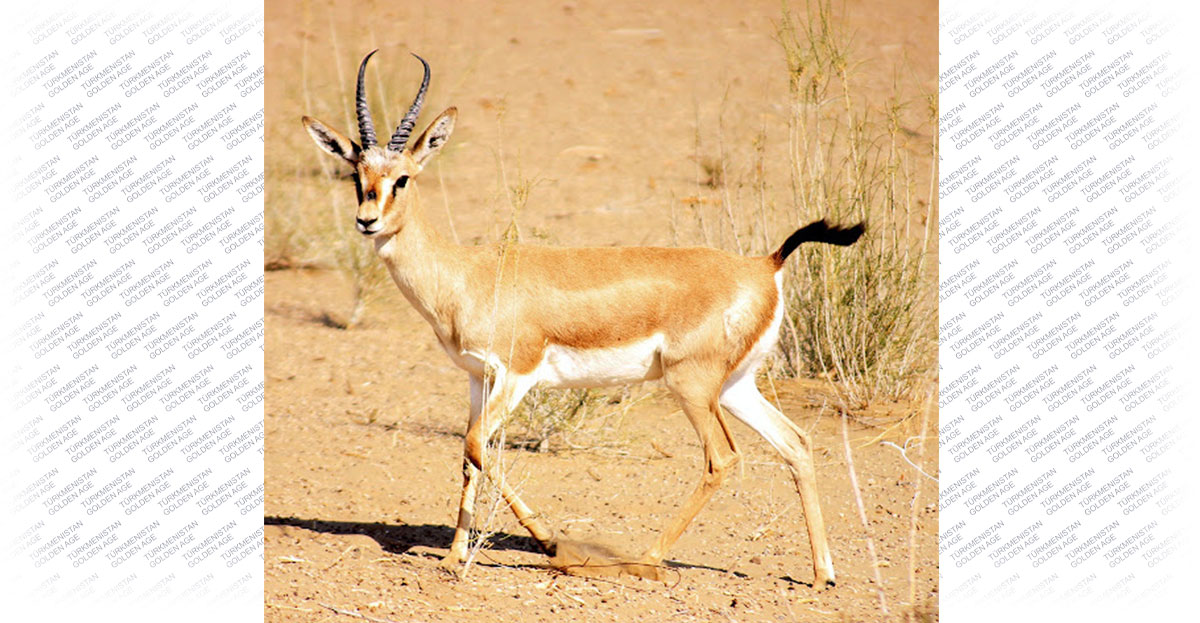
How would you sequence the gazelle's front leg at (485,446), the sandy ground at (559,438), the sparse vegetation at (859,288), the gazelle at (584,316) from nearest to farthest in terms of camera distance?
the sandy ground at (559,438), the gazelle's front leg at (485,446), the gazelle at (584,316), the sparse vegetation at (859,288)

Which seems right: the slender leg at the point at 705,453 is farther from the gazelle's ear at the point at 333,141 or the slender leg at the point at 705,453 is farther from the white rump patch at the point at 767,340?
the gazelle's ear at the point at 333,141

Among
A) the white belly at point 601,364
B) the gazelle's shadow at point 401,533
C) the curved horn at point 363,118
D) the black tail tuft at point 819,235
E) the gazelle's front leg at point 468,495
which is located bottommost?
the gazelle's shadow at point 401,533

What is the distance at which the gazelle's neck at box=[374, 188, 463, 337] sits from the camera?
6.66m

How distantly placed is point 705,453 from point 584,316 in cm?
97

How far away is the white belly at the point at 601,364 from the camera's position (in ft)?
21.6

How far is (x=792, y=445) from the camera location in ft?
22.2

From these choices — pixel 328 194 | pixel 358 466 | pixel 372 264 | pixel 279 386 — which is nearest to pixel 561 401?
pixel 358 466

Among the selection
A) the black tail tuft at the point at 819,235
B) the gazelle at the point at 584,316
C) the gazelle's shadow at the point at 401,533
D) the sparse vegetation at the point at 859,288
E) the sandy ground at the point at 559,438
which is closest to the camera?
the sandy ground at the point at 559,438

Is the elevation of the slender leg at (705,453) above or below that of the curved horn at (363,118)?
below

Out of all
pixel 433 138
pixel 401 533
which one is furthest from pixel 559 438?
pixel 433 138

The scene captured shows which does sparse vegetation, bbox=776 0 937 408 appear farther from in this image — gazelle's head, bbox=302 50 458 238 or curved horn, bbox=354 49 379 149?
curved horn, bbox=354 49 379 149

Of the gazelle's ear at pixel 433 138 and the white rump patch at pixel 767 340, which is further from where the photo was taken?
the gazelle's ear at pixel 433 138

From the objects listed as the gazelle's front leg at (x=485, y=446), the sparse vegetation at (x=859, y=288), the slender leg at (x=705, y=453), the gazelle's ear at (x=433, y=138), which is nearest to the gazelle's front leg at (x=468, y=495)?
the gazelle's front leg at (x=485, y=446)

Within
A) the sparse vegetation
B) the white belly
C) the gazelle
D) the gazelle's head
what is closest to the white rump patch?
the gazelle
